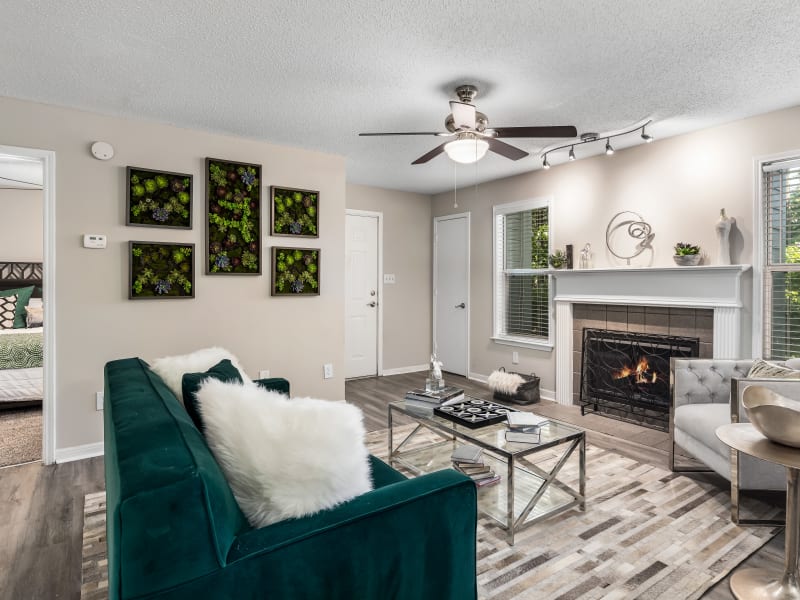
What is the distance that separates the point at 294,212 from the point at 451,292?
264cm

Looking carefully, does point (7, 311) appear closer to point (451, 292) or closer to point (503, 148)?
point (451, 292)

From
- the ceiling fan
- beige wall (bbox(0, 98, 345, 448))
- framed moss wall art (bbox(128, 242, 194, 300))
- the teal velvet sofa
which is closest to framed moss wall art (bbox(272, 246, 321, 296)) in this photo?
beige wall (bbox(0, 98, 345, 448))

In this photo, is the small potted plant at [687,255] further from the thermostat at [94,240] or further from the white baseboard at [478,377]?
the thermostat at [94,240]

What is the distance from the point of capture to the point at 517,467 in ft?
9.36

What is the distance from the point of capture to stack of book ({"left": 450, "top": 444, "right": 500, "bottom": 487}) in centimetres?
262

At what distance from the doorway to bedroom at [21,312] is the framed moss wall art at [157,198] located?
54 cm

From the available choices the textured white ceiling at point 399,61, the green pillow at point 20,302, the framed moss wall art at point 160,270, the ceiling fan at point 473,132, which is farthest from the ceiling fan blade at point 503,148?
the green pillow at point 20,302

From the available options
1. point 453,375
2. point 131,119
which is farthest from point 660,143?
point 131,119

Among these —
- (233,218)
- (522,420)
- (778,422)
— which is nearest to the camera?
(778,422)

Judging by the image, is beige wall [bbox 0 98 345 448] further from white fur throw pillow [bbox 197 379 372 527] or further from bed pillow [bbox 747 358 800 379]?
bed pillow [bbox 747 358 800 379]

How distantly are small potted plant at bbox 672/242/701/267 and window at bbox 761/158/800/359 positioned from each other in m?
0.41

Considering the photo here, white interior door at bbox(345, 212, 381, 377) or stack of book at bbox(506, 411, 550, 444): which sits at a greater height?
white interior door at bbox(345, 212, 381, 377)

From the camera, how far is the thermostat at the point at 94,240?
3.22 m

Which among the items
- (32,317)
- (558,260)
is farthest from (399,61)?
(32,317)
